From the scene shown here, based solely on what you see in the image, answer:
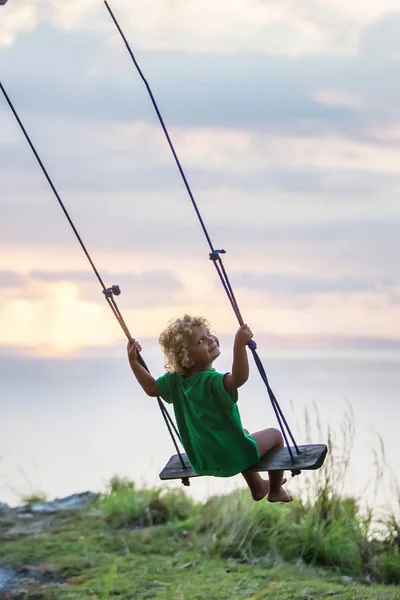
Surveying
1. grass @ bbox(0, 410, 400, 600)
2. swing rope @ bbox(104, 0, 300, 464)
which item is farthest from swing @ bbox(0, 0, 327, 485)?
grass @ bbox(0, 410, 400, 600)

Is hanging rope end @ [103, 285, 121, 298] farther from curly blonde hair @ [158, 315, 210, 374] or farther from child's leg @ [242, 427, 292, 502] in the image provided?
child's leg @ [242, 427, 292, 502]

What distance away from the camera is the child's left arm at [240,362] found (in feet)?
13.6

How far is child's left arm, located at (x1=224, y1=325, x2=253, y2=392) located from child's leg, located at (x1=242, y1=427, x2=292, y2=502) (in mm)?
406

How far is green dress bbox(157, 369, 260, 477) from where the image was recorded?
174 inches

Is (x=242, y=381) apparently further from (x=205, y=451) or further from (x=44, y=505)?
(x=44, y=505)

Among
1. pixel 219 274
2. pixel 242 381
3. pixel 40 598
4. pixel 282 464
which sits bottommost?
pixel 40 598

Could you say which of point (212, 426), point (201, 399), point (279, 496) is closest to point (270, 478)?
point (279, 496)

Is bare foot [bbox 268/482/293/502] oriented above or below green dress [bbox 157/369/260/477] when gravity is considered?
below

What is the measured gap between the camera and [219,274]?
14.3ft

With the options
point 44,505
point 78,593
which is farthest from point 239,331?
point 44,505

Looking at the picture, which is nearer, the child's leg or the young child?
the young child

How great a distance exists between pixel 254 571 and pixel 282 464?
2820mm

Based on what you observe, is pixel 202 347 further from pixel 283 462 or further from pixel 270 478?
pixel 270 478

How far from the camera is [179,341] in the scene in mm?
4445
